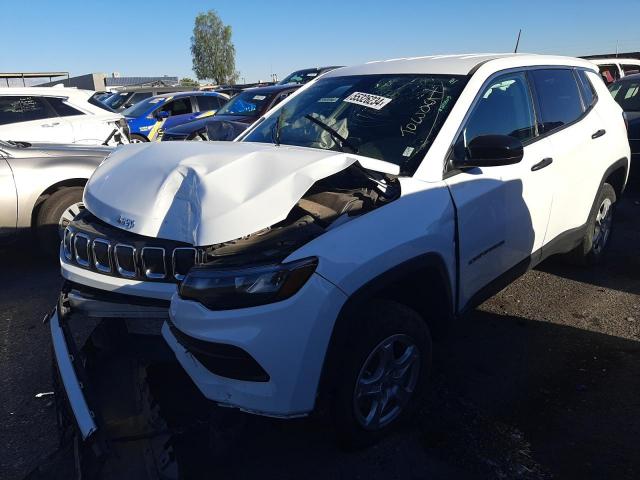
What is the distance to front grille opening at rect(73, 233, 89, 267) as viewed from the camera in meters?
2.60

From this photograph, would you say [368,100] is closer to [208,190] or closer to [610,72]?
[208,190]

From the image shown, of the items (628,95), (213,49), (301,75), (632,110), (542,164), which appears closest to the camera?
(542,164)

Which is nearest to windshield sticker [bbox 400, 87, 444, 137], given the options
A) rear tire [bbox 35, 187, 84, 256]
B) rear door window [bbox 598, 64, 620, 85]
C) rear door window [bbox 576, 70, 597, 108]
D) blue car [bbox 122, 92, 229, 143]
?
rear door window [bbox 576, 70, 597, 108]

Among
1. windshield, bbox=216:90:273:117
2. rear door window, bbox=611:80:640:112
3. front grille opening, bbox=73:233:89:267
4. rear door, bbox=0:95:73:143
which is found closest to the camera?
front grille opening, bbox=73:233:89:267

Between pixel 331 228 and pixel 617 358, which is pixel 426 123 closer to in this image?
pixel 331 228

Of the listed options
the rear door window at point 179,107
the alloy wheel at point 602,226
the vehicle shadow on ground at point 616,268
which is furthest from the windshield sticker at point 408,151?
the rear door window at point 179,107

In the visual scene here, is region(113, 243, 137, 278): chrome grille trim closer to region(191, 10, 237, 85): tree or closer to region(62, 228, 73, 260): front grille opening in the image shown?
region(62, 228, 73, 260): front grille opening

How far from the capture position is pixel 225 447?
7.45 ft

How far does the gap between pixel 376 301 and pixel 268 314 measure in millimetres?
601

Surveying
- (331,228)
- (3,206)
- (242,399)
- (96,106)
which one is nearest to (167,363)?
(242,399)

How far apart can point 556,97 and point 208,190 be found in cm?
276

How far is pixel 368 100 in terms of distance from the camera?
10.6 feet

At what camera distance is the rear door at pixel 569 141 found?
3.53m

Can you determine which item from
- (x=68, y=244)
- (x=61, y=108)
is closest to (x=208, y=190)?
(x=68, y=244)
